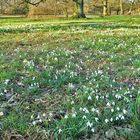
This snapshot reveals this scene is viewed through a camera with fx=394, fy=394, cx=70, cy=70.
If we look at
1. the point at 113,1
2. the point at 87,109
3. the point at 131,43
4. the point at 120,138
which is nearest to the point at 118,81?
the point at 87,109

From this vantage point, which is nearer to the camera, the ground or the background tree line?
the ground

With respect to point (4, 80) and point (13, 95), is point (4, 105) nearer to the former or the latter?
point (13, 95)

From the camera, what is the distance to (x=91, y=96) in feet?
20.7

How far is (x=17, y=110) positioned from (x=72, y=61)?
157 inches

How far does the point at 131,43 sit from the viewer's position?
43.4 feet

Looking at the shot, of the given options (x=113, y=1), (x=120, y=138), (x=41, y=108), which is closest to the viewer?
(x=120, y=138)

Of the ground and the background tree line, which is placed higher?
the ground

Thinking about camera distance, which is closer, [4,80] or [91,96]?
[91,96]

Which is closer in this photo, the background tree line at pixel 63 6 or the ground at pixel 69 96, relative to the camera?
the ground at pixel 69 96

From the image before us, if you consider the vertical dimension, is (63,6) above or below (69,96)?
below

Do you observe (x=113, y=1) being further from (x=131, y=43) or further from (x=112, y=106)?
(x=112, y=106)

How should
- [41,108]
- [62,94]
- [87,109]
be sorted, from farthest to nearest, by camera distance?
[62,94] → [41,108] → [87,109]

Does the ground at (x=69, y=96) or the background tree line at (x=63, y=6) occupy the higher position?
the ground at (x=69, y=96)

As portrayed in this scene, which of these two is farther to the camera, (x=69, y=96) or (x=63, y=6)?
(x=63, y=6)
